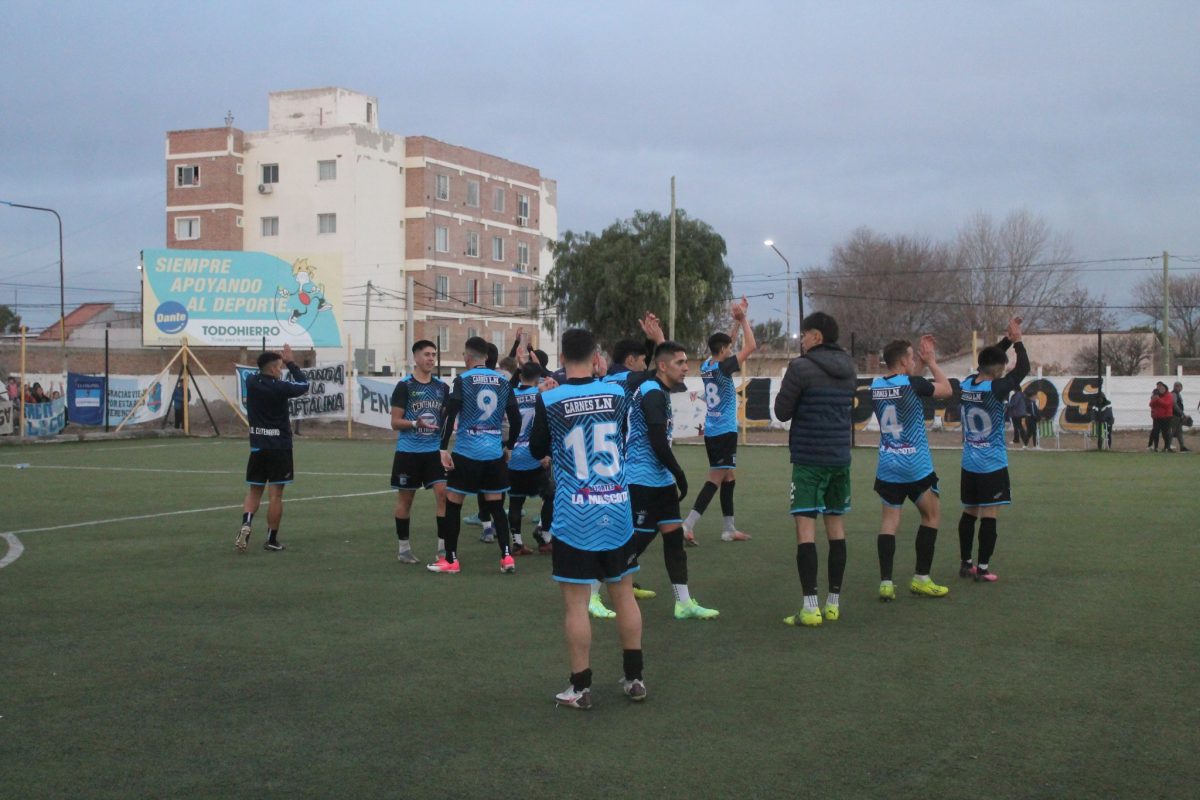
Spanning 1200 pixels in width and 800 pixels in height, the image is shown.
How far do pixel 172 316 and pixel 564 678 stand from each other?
44164 mm

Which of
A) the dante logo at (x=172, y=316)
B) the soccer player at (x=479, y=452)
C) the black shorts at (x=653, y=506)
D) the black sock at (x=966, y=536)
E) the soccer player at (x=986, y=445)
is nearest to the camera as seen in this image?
the black shorts at (x=653, y=506)

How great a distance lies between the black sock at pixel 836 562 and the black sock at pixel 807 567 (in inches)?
6.3

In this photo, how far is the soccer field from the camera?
471cm

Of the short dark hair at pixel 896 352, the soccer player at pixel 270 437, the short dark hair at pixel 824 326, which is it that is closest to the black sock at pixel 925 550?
the short dark hair at pixel 896 352

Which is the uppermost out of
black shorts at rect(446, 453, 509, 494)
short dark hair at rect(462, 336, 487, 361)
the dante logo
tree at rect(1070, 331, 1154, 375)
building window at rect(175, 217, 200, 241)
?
building window at rect(175, 217, 200, 241)

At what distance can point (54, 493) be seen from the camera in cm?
1705

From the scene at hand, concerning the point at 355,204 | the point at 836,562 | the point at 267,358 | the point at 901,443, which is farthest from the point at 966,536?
the point at 355,204

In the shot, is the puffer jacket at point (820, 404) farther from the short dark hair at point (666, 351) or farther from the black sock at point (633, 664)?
the black sock at point (633, 664)

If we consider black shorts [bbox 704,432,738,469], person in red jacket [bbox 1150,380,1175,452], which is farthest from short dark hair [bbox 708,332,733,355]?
person in red jacket [bbox 1150,380,1175,452]

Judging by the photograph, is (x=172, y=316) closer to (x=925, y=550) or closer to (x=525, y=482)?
(x=525, y=482)

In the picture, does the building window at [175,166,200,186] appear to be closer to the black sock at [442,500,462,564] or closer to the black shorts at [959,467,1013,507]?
the black sock at [442,500,462,564]

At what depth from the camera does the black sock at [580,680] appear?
18.6 feet

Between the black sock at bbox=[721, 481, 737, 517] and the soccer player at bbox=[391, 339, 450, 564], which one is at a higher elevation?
the soccer player at bbox=[391, 339, 450, 564]

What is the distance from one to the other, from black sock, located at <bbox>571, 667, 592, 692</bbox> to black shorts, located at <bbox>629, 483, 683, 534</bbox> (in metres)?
2.16
